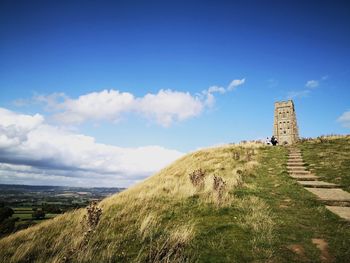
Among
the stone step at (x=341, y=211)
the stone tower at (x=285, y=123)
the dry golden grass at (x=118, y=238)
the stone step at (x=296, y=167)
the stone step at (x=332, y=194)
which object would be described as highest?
the stone tower at (x=285, y=123)

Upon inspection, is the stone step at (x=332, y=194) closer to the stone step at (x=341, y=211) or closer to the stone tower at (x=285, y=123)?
the stone step at (x=341, y=211)

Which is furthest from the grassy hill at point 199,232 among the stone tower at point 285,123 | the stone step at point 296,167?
the stone tower at point 285,123

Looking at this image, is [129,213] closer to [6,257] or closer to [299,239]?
[6,257]

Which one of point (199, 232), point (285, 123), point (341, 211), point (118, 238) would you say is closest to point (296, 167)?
point (341, 211)

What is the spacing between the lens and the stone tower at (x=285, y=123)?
39575mm

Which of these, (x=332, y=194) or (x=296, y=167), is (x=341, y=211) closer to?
(x=332, y=194)

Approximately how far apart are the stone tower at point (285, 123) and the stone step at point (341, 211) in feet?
108

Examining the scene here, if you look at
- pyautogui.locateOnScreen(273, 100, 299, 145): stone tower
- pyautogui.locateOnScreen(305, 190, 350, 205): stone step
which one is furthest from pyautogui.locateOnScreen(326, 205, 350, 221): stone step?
pyautogui.locateOnScreen(273, 100, 299, 145): stone tower

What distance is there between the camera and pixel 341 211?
299 inches

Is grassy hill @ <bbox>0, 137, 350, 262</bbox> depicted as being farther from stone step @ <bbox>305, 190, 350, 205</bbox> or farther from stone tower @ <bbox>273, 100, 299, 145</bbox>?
stone tower @ <bbox>273, 100, 299, 145</bbox>

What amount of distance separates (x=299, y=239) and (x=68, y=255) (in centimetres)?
518

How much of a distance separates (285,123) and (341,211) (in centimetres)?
3522

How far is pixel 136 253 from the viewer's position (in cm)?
568

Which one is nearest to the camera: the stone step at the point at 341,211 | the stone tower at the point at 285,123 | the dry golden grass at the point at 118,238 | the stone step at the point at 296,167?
the dry golden grass at the point at 118,238
